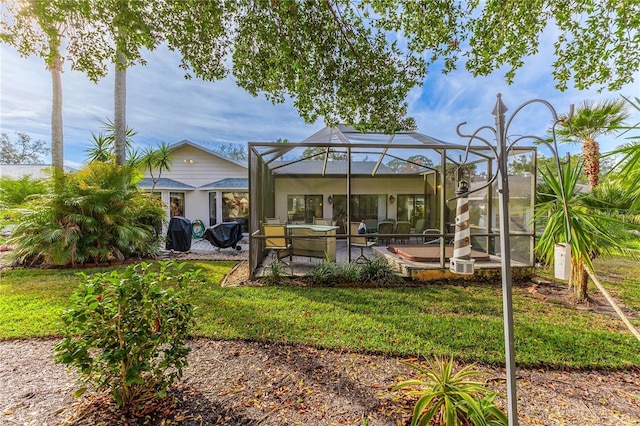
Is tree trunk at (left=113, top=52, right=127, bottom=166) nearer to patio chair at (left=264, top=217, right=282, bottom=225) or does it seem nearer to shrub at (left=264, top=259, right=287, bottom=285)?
patio chair at (left=264, top=217, right=282, bottom=225)

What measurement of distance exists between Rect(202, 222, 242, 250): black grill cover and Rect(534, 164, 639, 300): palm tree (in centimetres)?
855

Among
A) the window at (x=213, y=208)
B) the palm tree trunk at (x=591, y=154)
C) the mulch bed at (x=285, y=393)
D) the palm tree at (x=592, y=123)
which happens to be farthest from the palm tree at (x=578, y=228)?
the window at (x=213, y=208)

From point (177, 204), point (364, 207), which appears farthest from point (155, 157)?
point (364, 207)

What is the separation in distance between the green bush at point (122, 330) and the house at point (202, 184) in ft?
37.3

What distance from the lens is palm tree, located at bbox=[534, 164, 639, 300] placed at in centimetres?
240

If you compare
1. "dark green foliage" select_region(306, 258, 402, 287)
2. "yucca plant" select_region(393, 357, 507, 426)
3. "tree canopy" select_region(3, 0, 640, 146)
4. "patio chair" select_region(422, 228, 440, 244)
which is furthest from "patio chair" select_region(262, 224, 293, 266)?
"yucca plant" select_region(393, 357, 507, 426)

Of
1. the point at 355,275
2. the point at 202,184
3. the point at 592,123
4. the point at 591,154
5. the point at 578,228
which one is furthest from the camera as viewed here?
the point at 202,184

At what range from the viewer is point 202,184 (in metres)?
13.3

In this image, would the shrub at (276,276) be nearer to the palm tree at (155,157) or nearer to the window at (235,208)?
the window at (235,208)

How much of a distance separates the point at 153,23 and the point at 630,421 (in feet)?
23.1

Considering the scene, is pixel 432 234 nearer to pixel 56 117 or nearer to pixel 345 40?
pixel 345 40

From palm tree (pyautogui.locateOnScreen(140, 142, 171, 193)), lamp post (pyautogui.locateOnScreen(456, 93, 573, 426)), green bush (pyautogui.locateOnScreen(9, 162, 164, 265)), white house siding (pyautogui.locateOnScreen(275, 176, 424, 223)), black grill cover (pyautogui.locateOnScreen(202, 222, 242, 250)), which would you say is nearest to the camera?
lamp post (pyautogui.locateOnScreen(456, 93, 573, 426))

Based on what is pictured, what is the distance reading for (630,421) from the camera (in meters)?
2.05

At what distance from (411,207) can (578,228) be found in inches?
Result: 404
